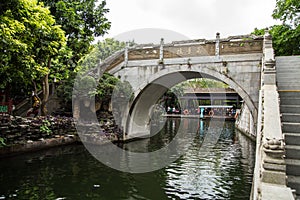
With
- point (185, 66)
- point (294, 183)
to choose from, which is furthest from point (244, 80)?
point (294, 183)

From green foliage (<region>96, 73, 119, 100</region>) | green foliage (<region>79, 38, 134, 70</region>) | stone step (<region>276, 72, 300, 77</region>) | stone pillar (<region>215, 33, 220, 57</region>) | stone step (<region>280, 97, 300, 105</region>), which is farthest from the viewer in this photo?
green foliage (<region>79, 38, 134, 70</region>)

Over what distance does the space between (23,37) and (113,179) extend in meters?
4.80

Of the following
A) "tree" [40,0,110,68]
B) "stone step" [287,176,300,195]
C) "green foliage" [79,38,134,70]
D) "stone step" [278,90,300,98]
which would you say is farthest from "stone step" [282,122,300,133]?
"tree" [40,0,110,68]

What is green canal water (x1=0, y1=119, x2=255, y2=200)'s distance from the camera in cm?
528

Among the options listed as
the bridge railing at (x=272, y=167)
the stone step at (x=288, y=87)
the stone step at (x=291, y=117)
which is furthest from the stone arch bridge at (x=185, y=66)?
the bridge railing at (x=272, y=167)

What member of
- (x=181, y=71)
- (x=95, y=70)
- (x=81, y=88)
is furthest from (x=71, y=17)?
(x=181, y=71)

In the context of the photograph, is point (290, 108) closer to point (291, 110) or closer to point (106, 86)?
point (291, 110)

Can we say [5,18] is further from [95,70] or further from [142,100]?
[142,100]

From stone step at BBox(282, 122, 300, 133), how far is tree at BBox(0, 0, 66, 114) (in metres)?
5.93

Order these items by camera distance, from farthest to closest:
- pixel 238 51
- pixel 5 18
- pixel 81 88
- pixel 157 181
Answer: pixel 81 88, pixel 238 51, pixel 157 181, pixel 5 18

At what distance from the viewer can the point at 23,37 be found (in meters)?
6.79

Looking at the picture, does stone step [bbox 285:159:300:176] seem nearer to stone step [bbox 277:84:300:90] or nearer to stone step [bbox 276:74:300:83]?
stone step [bbox 277:84:300:90]

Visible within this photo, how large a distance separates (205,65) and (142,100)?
4.16 m

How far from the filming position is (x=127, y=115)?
12.2 m
